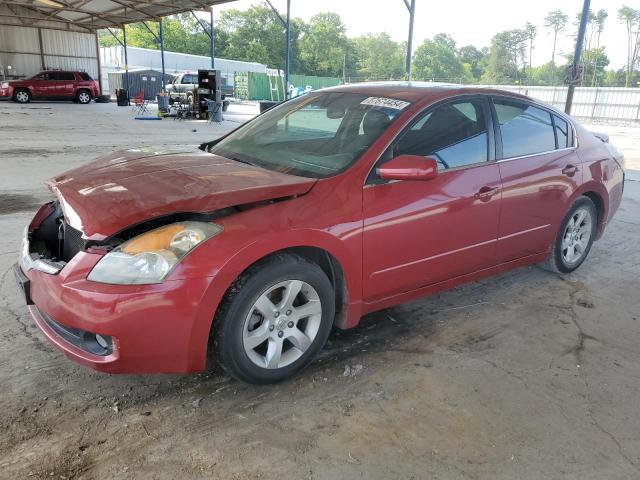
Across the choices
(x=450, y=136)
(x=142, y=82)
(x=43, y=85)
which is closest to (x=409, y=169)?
(x=450, y=136)

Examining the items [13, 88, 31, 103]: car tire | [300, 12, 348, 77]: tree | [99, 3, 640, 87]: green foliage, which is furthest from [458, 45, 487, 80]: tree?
[13, 88, 31, 103]: car tire

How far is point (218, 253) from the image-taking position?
2.32 metres

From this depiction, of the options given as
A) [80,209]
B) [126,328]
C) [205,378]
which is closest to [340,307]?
[205,378]

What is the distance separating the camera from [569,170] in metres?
4.01

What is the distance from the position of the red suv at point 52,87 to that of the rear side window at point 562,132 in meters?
27.3

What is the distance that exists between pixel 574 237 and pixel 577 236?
0.17 ft

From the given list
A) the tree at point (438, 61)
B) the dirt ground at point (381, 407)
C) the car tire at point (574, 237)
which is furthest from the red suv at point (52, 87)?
the tree at point (438, 61)

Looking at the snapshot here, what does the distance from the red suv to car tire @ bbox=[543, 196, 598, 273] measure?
1080 inches

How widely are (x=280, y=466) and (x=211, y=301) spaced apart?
77cm

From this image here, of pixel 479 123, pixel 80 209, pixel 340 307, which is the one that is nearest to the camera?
pixel 80 209

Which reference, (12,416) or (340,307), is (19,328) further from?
(340,307)

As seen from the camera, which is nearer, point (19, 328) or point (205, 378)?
point (205, 378)

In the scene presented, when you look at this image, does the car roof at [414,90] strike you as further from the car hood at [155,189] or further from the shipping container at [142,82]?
the shipping container at [142,82]

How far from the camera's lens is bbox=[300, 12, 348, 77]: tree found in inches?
3140
